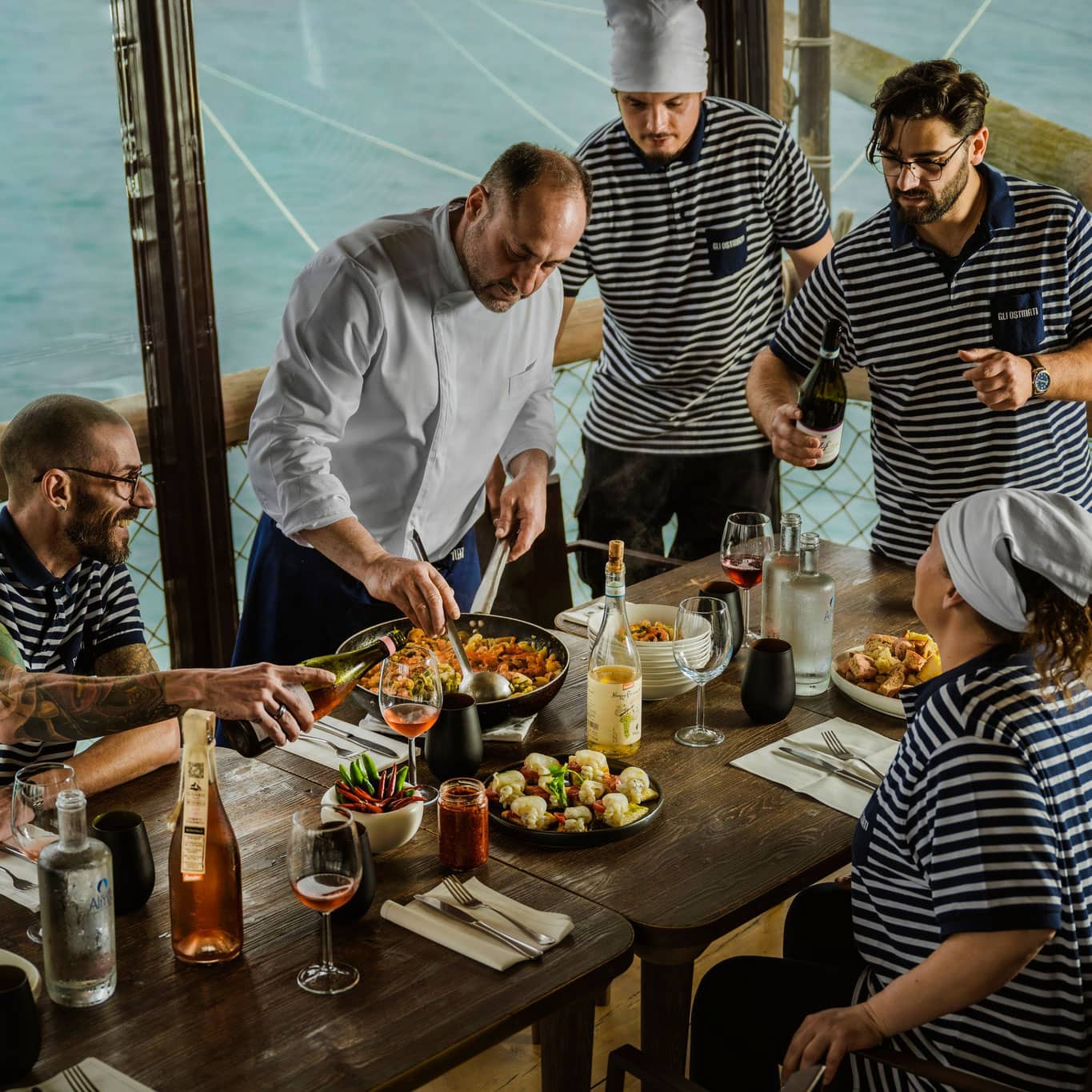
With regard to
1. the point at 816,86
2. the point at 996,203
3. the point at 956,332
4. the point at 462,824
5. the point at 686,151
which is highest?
the point at 816,86

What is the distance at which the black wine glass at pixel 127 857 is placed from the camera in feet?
4.96

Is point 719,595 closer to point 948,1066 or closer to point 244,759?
point 244,759

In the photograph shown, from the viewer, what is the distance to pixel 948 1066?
1452 millimetres

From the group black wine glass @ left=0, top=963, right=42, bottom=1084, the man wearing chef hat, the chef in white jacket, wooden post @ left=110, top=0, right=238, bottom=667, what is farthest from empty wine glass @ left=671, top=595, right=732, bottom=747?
wooden post @ left=110, top=0, right=238, bottom=667

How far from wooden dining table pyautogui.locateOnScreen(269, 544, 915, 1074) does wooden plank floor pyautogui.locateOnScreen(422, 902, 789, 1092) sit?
0.63 m

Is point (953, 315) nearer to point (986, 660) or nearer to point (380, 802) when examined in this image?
point (986, 660)

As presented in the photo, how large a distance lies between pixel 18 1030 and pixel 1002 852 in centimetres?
100

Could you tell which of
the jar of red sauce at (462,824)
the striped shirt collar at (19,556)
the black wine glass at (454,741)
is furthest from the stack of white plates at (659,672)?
the striped shirt collar at (19,556)

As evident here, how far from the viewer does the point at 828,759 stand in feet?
6.42

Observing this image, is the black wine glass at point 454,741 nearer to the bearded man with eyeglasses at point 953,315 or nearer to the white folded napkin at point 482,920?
the white folded napkin at point 482,920

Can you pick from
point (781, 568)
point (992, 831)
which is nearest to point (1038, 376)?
point (781, 568)

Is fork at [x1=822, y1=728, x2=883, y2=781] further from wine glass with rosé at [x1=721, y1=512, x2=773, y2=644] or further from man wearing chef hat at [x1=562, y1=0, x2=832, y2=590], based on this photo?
man wearing chef hat at [x1=562, y1=0, x2=832, y2=590]

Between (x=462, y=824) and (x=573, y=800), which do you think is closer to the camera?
(x=462, y=824)

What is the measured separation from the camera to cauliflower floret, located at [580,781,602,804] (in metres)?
1.77
